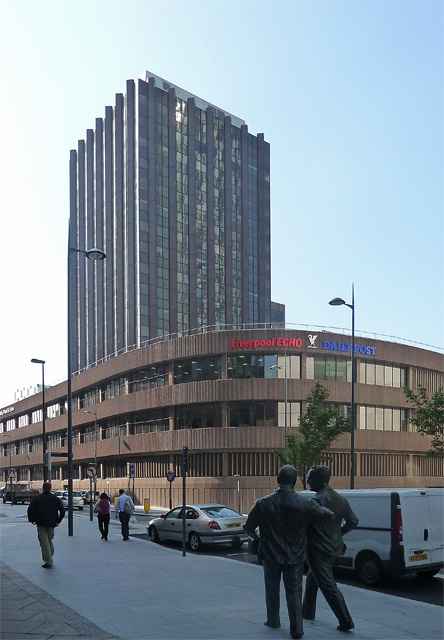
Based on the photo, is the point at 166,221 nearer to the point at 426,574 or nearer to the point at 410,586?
the point at 426,574

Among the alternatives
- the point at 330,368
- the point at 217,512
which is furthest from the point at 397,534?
the point at 330,368

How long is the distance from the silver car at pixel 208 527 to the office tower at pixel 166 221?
56715 millimetres

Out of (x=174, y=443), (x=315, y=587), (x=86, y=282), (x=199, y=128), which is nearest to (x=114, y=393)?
(x=174, y=443)

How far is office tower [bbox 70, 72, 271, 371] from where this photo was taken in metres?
81.4

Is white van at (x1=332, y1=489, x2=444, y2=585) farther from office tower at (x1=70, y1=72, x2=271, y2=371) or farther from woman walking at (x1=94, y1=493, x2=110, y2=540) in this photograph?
office tower at (x1=70, y1=72, x2=271, y2=371)

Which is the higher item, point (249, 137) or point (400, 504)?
point (249, 137)

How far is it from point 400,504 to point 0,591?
7.37 m

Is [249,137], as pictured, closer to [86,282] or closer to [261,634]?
[86,282]

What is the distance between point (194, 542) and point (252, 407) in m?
27.6

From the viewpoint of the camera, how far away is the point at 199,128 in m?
89.7

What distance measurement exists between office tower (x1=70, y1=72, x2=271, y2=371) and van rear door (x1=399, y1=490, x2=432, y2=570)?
6524 cm

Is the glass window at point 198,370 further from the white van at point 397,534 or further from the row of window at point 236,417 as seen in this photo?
the white van at point 397,534

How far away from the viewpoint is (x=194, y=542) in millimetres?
20000

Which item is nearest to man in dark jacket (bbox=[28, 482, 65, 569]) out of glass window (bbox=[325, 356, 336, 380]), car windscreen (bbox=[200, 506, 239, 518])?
car windscreen (bbox=[200, 506, 239, 518])
